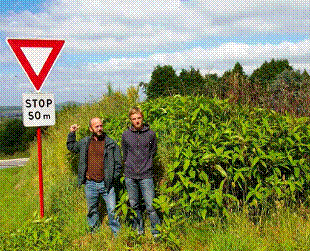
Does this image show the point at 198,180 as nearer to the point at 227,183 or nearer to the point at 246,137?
the point at 227,183

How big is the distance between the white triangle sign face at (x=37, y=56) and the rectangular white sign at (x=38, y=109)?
386mm

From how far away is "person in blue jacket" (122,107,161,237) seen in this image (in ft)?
17.6

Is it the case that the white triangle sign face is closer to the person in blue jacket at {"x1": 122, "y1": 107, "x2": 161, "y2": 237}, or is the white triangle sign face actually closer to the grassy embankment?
the person in blue jacket at {"x1": 122, "y1": 107, "x2": 161, "y2": 237}

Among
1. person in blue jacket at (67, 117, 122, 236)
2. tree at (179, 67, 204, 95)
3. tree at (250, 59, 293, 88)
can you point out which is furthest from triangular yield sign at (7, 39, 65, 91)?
tree at (250, 59, 293, 88)

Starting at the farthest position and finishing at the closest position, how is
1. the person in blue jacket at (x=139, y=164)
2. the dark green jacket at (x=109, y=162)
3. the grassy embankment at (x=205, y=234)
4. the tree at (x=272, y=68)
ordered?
the tree at (x=272, y=68)
the dark green jacket at (x=109, y=162)
the person in blue jacket at (x=139, y=164)
the grassy embankment at (x=205, y=234)

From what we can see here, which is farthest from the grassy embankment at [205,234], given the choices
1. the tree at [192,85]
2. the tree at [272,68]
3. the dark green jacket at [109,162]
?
the tree at [272,68]

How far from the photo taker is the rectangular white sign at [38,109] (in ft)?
18.7

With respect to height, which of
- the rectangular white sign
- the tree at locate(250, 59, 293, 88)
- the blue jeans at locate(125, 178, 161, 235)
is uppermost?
the tree at locate(250, 59, 293, 88)

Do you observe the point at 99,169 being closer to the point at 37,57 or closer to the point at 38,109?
the point at 38,109

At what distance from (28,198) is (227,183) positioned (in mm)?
5372

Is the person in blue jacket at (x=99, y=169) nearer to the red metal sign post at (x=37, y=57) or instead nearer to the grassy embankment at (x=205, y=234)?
the grassy embankment at (x=205, y=234)

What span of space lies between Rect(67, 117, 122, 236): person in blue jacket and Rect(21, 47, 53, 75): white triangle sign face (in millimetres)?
1125

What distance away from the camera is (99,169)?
5617 millimetres

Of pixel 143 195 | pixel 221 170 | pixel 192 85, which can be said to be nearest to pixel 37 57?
pixel 143 195
